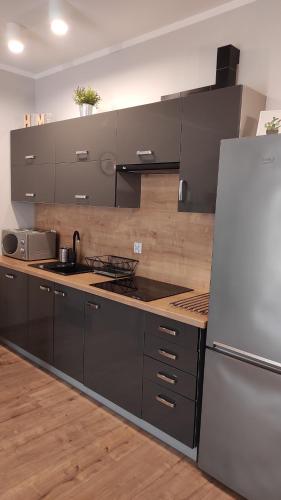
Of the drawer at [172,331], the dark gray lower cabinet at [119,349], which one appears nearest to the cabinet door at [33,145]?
the dark gray lower cabinet at [119,349]

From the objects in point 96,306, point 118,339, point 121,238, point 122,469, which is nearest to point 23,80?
point 121,238

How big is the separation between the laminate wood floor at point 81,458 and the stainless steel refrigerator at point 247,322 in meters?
0.33

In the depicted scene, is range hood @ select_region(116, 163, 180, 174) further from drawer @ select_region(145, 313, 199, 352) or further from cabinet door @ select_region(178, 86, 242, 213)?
drawer @ select_region(145, 313, 199, 352)

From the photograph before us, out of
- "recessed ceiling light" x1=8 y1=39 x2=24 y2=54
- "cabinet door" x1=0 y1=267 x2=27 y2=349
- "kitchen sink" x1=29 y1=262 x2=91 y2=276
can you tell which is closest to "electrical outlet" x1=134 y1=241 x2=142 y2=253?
"kitchen sink" x1=29 y1=262 x2=91 y2=276

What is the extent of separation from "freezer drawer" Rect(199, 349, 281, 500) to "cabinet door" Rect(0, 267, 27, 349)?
1987 millimetres

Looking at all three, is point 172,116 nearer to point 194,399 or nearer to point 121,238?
point 121,238

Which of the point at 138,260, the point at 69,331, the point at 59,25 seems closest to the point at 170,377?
the point at 69,331

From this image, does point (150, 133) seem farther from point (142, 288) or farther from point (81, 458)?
point (81, 458)

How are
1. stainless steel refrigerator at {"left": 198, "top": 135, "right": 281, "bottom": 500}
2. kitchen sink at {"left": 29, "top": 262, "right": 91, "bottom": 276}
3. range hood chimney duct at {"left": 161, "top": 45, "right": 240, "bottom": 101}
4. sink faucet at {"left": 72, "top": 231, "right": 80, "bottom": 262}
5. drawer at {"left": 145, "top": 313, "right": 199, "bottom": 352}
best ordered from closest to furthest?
1. stainless steel refrigerator at {"left": 198, "top": 135, "right": 281, "bottom": 500}
2. drawer at {"left": 145, "top": 313, "right": 199, "bottom": 352}
3. range hood chimney duct at {"left": 161, "top": 45, "right": 240, "bottom": 101}
4. kitchen sink at {"left": 29, "top": 262, "right": 91, "bottom": 276}
5. sink faucet at {"left": 72, "top": 231, "right": 80, "bottom": 262}

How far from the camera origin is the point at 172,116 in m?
2.38

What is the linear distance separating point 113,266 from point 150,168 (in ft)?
3.27

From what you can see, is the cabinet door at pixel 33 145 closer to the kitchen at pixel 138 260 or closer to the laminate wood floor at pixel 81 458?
the kitchen at pixel 138 260

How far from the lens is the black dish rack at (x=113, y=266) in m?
3.06

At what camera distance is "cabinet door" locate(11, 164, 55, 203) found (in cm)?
341
